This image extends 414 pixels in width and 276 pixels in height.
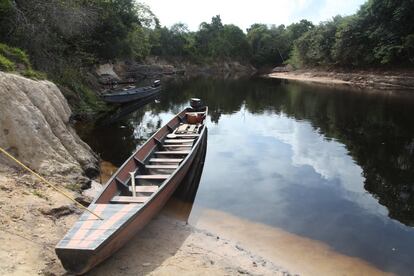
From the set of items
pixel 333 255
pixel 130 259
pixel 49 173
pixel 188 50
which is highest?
pixel 188 50

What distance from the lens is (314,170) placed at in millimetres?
12906

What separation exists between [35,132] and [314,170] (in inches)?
351

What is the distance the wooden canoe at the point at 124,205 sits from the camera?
206 inches

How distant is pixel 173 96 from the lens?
34531 millimetres

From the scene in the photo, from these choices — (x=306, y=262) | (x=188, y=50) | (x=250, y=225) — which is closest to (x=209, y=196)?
(x=250, y=225)

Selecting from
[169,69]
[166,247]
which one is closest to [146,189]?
[166,247]

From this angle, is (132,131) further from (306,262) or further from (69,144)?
(306,262)

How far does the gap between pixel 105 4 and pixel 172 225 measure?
839 inches

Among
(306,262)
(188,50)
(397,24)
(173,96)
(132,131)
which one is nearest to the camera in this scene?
(306,262)

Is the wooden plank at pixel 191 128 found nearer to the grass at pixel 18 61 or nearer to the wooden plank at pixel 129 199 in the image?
the grass at pixel 18 61

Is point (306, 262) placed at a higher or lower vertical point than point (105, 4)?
lower

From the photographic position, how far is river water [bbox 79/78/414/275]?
8.60 m

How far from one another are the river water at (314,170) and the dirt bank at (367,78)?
14.6 metres

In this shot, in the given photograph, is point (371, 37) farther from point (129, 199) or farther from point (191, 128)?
point (129, 199)
